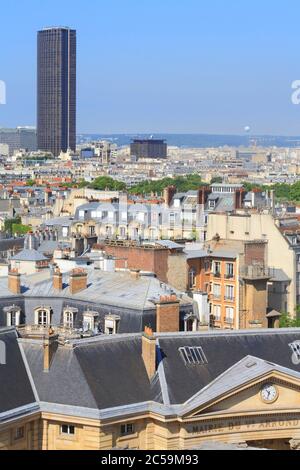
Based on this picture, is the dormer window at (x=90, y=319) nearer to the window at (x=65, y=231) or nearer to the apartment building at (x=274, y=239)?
the apartment building at (x=274, y=239)

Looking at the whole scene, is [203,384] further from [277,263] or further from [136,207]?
[136,207]

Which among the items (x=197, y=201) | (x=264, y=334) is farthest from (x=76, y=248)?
(x=264, y=334)

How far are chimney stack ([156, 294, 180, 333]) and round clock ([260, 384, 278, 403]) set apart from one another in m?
5.85

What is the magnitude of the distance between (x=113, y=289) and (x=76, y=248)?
→ 61.6ft

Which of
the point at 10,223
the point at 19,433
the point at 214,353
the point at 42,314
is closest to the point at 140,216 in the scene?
the point at 10,223

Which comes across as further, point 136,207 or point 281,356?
point 136,207

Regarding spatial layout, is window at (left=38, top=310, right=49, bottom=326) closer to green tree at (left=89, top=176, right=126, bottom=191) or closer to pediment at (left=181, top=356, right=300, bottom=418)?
pediment at (left=181, top=356, right=300, bottom=418)

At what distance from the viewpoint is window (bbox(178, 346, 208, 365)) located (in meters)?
29.1

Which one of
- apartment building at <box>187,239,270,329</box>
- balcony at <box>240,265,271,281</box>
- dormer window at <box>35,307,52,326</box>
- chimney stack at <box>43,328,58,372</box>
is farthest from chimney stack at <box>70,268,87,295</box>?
balcony at <box>240,265,271,281</box>

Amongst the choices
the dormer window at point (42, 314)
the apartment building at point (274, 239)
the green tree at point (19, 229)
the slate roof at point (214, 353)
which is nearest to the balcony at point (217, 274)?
the apartment building at point (274, 239)

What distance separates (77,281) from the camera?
37.2 meters

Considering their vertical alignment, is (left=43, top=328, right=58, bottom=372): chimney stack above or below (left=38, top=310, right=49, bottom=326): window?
above

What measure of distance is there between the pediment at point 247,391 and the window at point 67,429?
2.35 metres

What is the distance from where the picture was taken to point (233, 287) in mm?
48469
